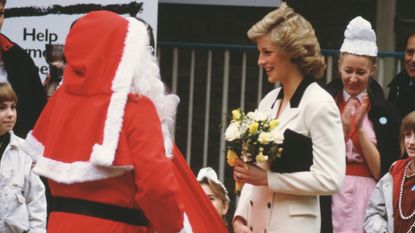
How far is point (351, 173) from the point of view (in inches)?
281

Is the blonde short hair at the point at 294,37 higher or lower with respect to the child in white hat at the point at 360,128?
higher

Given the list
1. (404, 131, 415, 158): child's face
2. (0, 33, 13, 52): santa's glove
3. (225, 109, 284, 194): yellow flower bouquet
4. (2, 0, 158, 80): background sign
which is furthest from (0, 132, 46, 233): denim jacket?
(404, 131, 415, 158): child's face

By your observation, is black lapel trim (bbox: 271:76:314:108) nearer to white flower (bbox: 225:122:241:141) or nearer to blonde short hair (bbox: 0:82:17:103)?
white flower (bbox: 225:122:241:141)

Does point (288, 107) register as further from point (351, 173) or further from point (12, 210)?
point (12, 210)

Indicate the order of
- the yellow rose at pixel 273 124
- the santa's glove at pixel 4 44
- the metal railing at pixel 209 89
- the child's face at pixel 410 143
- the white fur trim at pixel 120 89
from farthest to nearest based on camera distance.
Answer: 1. the metal railing at pixel 209 89
2. the santa's glove at pixel 4 44
3. the child's face at pixel 410 143
4. the yellow rose at pixel 273 124
5. the white fur trim at pixel 120 89

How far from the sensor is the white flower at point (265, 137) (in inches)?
218

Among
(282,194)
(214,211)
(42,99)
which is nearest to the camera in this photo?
(282,194)

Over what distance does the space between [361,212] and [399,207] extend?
0.77ft

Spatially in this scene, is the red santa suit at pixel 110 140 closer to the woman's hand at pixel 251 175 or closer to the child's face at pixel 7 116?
the woman's hand at pixel 251 175

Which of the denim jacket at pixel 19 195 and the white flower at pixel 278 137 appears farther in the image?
the denim jacket at pixel 19 195

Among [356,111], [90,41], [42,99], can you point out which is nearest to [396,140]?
[356,111]

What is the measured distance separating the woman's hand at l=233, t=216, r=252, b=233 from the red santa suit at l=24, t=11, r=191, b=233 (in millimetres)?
573

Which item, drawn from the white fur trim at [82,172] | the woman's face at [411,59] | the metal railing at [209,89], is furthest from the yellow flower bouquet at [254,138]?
the metal railing at [209,89]

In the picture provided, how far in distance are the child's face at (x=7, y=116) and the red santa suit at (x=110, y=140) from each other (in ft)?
6.36
